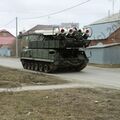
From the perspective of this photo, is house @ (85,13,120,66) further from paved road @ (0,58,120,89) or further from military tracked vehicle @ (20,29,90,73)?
paved road @ (0,58,120,89)

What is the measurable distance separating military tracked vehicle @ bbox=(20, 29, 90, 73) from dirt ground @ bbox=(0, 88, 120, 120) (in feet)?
47.6

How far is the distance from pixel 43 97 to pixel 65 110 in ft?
9.02

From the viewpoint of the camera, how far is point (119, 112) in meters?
10.3

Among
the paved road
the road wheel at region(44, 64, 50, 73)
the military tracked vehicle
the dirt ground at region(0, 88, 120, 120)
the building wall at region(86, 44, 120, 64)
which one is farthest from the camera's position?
the building wall at region(86, 44, 120, 64)

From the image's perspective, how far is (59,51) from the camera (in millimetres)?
28844

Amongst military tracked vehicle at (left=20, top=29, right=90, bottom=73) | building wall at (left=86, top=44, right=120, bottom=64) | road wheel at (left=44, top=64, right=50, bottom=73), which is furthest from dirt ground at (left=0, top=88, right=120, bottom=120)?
building wall at (left=86, top=44, right=120, bottom=64)

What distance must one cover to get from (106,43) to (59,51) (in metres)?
21.4

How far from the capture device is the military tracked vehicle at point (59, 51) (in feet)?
92.6

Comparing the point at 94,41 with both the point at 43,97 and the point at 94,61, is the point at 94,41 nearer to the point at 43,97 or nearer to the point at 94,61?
the point at 94,61

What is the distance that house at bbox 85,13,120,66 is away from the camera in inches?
1656

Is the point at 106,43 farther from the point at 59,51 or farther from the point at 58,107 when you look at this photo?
the point at 58,107

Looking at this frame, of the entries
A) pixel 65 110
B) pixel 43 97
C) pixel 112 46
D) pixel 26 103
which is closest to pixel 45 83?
pixel 43 97

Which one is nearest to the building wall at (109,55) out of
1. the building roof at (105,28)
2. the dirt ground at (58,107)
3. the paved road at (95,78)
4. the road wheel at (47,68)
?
the building roof at (105,28)

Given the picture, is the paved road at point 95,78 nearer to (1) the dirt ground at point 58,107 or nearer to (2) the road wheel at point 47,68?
(2) the road wheel at point 47,68
